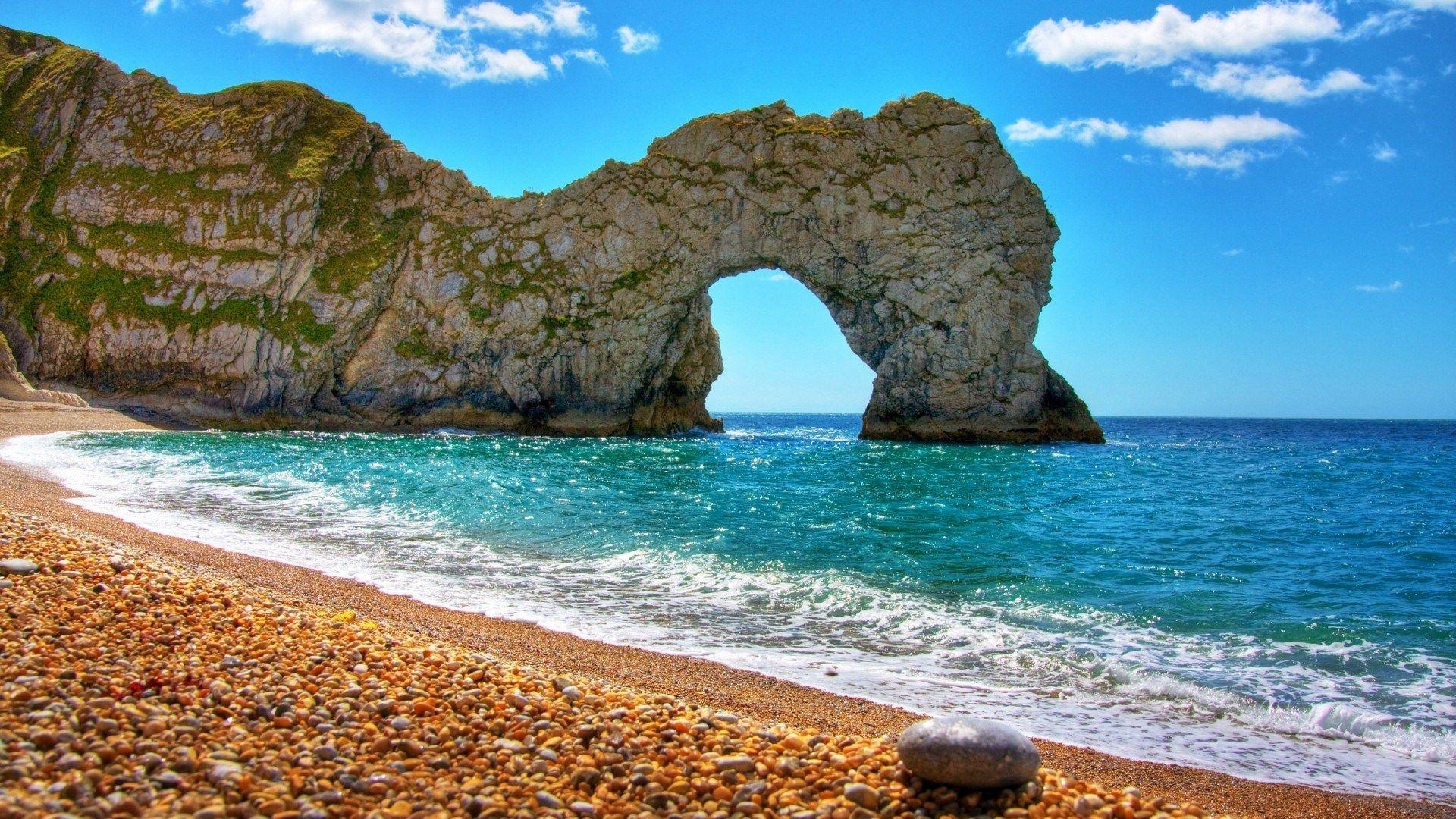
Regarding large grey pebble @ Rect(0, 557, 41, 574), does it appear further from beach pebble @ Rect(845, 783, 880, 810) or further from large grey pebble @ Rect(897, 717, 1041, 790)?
large grey pebble @ Rect(897, 717, 1041, 790)

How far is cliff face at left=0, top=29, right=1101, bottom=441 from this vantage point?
4919 centimetres

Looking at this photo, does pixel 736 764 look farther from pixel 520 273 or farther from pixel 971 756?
pixel 520 273

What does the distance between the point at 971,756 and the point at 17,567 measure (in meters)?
8.22

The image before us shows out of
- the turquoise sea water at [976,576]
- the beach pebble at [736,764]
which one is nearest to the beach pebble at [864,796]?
the beach pebble at [736,764]

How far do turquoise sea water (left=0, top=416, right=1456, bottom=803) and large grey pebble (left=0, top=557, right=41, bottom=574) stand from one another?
142 inches

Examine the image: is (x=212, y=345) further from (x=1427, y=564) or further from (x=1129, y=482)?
(x=1427, y=564)

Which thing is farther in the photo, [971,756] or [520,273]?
[520,273]

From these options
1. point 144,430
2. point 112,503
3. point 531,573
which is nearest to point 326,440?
point 144,430

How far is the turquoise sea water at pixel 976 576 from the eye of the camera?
6.91 meters

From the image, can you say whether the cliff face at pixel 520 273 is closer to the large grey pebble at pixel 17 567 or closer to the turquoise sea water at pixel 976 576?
the turquoise sea water at pixel 976 576

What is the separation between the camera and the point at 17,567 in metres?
7.55

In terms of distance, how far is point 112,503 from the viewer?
16.4m

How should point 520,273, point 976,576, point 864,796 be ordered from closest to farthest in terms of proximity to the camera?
point 864,796 → point 976,576 → point 520,273

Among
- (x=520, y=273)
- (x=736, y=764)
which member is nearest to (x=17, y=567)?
(x=736, y=764)
